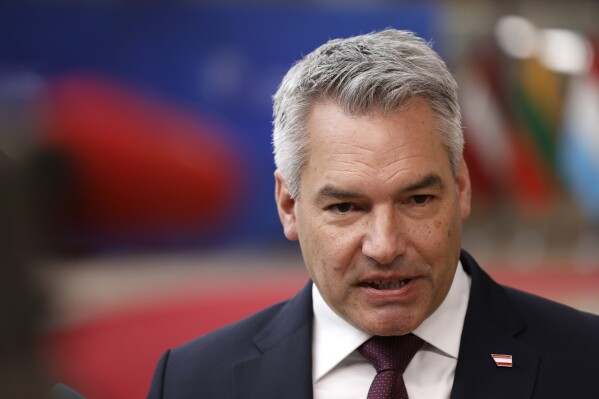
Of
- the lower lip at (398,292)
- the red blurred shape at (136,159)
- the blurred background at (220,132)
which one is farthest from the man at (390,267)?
the red blurred shape at (136,159)

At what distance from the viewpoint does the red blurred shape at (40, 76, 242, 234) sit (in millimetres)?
7781

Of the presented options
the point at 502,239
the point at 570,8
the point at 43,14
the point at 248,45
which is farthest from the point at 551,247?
the point at 43,14

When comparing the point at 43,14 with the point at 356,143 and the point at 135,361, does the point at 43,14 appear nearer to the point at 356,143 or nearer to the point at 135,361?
the point at 135,361

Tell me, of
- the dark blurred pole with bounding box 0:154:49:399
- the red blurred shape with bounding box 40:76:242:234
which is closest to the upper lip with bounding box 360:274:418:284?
the dark blurred pole with bounding box 0:154:49:399

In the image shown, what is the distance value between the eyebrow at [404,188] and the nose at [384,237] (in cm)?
6

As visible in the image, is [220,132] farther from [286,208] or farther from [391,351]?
[391,351]

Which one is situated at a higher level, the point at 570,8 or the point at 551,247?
the point at 570,8

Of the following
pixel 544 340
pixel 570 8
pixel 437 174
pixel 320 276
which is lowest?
pixel 544 340

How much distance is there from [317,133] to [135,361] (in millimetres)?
4121

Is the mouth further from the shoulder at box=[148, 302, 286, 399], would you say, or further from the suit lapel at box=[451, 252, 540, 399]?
the shoulder at box=[148, 302, 286, 399]

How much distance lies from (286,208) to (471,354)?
2.07 feet

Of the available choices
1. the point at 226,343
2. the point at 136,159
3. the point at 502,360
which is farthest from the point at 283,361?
the point at 136,159

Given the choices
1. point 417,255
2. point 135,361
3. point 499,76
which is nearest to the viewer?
point 417,255

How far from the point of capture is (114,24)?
8.04m
